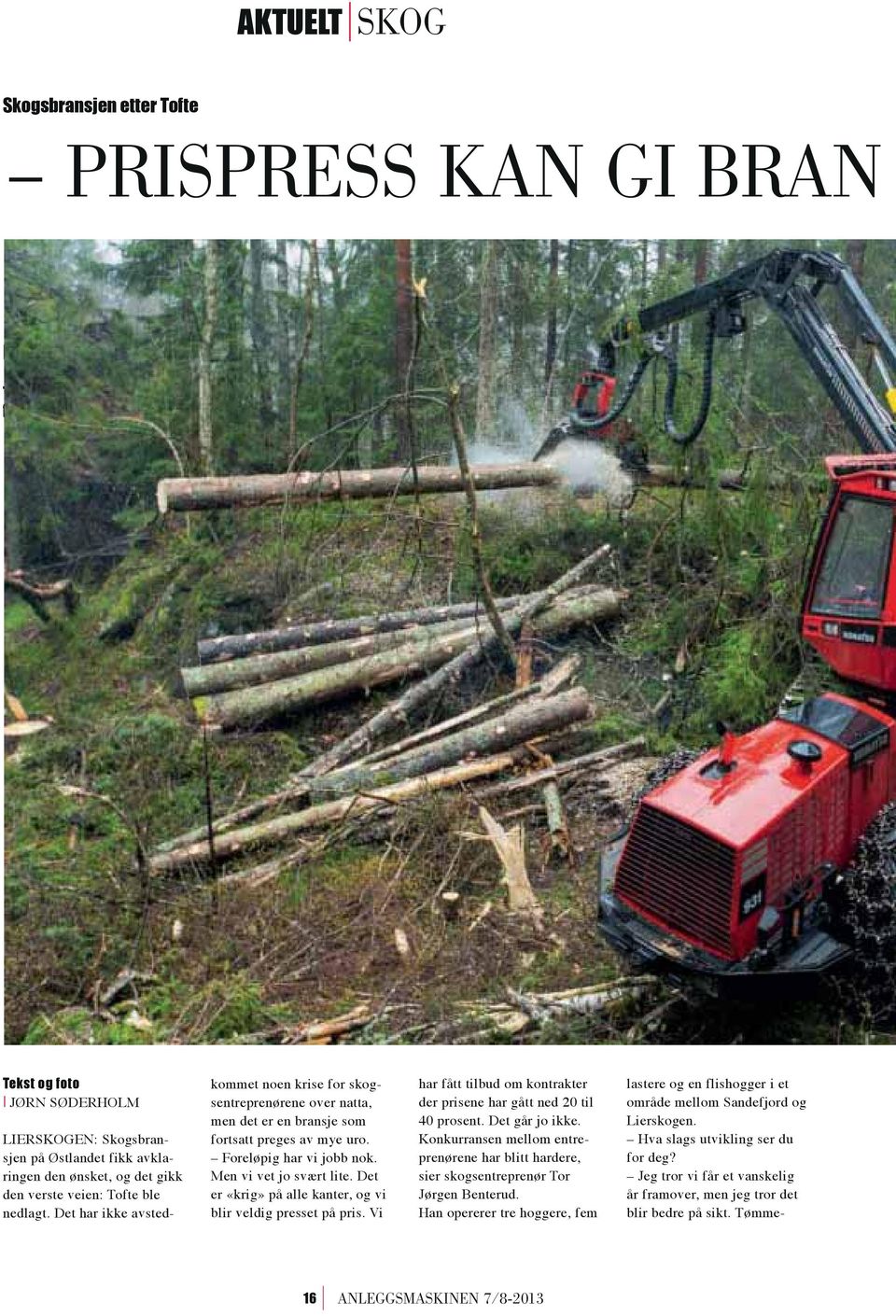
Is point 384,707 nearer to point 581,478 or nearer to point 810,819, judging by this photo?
point 581,478

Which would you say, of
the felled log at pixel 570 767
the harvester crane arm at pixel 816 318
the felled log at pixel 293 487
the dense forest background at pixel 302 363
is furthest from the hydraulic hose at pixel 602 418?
the dense forest background at pixel 302 363

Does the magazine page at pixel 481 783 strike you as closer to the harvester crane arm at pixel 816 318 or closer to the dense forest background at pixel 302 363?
the harvester crane arm at pixel 816 318

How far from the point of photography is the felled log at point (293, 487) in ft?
35.2

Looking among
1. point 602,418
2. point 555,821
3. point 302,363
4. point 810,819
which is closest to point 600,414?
point 602,418

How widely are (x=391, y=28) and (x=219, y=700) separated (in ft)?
17.3

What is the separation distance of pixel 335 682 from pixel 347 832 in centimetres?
218

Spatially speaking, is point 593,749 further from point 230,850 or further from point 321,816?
point 230,850

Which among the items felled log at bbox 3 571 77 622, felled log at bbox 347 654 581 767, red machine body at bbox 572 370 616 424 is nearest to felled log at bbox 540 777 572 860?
felled log at bbox 347 654 581 767

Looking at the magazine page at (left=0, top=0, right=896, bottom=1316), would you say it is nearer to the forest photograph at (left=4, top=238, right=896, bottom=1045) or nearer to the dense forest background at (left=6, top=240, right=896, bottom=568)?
the forest photograph at (left=4, top=238, right=896, bottom=1045)

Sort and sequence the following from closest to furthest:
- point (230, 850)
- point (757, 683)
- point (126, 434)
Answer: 1. point (230, 850)
2. point (757, 683)
3. point (126, 434)

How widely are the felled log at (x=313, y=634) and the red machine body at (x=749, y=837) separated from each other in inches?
181
